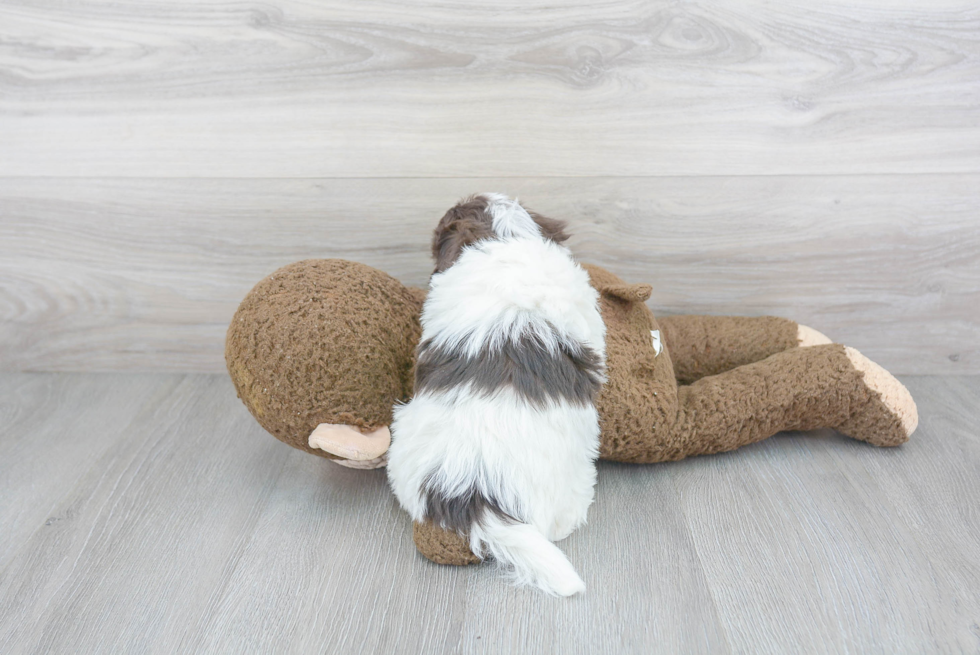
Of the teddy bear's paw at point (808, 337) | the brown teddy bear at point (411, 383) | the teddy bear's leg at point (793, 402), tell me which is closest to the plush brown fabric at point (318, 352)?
the brown teddy bear at point (411, 383)

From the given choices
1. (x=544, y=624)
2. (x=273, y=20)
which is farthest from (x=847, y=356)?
(x=273, y=20)

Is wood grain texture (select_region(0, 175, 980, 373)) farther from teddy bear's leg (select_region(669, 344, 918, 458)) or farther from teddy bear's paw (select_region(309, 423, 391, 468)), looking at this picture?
teddy bear's paw (select_region(309, 423, 391, 468))

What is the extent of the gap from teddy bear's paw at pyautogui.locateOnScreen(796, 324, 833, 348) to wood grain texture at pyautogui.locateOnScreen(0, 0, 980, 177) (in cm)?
24

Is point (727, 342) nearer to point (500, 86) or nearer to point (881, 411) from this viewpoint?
point (881, 411)

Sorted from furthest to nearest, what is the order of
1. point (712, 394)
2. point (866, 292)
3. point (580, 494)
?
point (866, 292)
point (712, 394)
point (580, 494)

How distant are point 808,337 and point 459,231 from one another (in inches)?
22.3

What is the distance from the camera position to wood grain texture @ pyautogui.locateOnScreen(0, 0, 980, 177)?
971mm

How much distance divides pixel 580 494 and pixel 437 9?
0.70 meters

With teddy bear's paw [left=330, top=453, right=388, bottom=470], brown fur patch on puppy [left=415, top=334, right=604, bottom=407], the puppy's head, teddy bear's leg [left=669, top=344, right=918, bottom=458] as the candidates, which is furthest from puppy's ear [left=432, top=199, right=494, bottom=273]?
teddy bear's leg [left=669, top=344, right=918, bottom=458]

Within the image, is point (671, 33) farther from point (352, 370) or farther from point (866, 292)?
point (352, 370)

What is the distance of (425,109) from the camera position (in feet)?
3.32

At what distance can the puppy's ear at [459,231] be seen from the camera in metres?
0.81

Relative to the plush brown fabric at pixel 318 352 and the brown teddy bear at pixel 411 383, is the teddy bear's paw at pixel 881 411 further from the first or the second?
the plush brown fabric at pixel 318 352

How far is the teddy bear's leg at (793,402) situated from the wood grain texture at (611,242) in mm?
217
